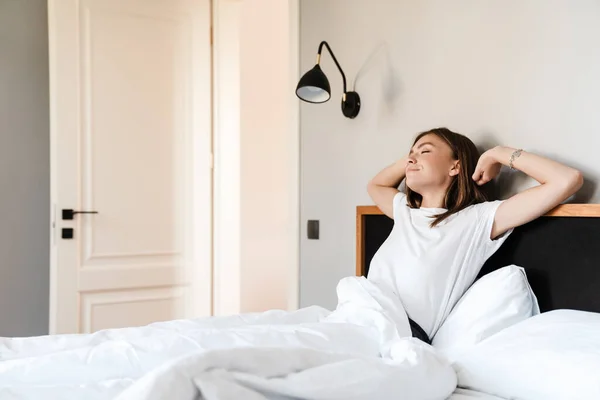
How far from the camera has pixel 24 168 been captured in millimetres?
2959

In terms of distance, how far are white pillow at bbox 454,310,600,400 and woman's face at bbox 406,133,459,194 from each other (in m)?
0.63

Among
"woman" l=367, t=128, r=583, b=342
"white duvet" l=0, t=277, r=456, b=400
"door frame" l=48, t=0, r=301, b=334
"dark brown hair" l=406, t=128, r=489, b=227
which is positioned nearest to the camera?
"white duvet" l=0, t=277, r=456, b=400

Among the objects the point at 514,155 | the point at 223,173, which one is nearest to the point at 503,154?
the point at 514,155

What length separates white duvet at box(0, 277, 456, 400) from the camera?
34.9 inches

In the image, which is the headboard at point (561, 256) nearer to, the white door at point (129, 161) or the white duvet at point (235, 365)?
the white duvet at point (235, 365)

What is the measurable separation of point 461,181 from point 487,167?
0.11 metres

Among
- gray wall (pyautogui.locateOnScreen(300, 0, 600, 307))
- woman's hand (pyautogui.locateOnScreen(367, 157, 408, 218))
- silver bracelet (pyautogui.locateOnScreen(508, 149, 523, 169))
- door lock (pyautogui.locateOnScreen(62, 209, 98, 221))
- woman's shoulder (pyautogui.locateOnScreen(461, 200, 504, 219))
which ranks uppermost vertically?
gray wall (pyautogui.locateOnScreen(300, 0, 600, 307))

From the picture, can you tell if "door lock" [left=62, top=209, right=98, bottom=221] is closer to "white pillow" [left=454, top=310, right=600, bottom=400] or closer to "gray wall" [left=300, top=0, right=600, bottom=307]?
"gray wall" [left=300, top=0, right=600, bottom=307]

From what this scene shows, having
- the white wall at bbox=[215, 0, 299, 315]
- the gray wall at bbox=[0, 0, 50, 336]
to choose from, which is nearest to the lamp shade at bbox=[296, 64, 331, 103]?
the white wall at bbox=[215, 0, 299, 315]

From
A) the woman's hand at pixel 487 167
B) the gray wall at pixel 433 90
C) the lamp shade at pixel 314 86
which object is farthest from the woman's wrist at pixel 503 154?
the lamp shade at pixel 314 86

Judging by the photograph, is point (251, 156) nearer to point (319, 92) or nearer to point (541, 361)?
point (319, 92)

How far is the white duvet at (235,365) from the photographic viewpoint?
888 millimetres

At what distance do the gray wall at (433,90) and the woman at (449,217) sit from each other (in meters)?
0.11

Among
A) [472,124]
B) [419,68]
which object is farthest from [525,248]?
[419,68]
